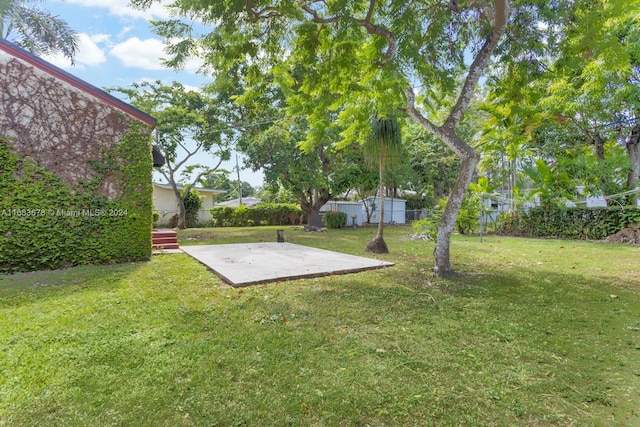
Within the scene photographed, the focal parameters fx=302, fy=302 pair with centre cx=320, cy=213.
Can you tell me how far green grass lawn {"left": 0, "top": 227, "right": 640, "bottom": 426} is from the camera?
2.12 metres

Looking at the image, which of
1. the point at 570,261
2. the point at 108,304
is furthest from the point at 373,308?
the point at 570,261

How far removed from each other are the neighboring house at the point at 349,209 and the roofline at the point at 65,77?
608 inches

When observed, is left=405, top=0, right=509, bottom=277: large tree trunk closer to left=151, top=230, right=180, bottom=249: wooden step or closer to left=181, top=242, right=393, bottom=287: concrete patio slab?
left=181, top=242, right=393, bottom=287: concrete patio slab

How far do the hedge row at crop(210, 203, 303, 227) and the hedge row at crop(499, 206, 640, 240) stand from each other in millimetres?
14093

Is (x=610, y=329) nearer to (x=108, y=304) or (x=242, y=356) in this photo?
(x=242, y=356)

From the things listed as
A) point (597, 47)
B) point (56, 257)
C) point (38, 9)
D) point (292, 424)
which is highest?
point (38, 9)

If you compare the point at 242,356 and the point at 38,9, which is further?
the point at 38,9

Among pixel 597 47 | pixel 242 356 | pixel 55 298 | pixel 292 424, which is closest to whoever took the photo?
pixel 292 424

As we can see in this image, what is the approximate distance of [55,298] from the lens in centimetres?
457

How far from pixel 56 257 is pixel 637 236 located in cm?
1791

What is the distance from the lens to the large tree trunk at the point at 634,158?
11.8 m

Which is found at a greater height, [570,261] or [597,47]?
[597,47]

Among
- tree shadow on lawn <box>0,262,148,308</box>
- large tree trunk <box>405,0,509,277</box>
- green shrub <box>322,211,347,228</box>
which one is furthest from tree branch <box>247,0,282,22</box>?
green shrub <box>322,211,347,228</box>

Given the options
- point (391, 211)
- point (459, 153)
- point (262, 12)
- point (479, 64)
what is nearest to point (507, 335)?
point (459, 153)
